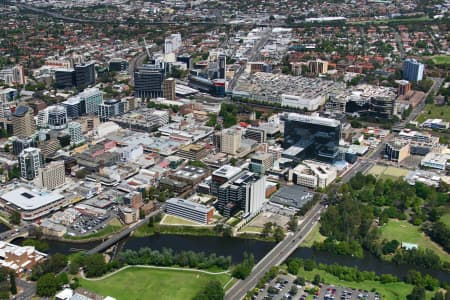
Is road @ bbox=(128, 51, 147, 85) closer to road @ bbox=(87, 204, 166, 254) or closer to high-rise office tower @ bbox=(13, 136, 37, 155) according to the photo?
high-rise office tower @ bbox=(13, 136, 37, 155)

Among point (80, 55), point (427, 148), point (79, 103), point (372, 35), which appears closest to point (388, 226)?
point (427, 148)

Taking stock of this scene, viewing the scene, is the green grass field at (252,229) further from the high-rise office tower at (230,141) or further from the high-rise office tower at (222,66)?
the high-rise office tower at (222,66)

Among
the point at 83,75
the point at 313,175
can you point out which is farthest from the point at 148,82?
the point at 313,175

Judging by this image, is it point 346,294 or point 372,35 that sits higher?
point 372,35

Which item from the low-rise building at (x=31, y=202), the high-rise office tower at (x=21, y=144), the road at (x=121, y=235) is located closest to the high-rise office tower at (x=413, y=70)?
the road at (x=121, y=235)

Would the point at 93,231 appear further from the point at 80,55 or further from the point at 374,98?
the point at 80,55

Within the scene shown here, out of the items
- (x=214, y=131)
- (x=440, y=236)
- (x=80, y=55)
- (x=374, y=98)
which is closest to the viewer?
(x=440, y=236)
